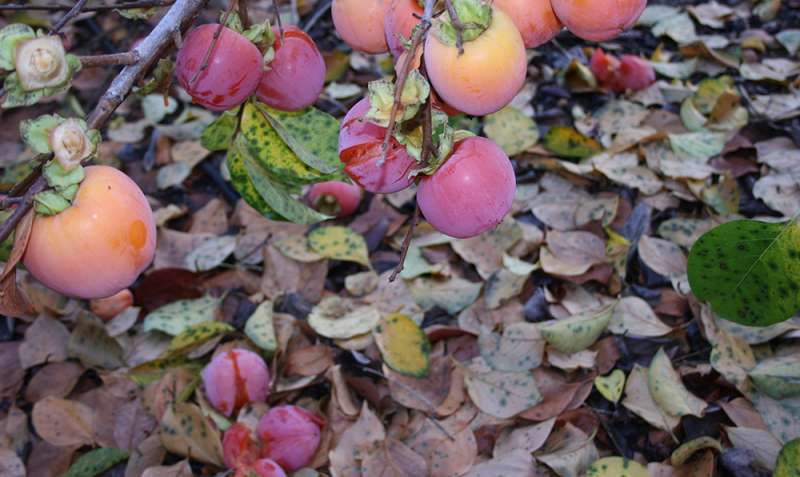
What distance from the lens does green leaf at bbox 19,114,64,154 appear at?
0.53 m

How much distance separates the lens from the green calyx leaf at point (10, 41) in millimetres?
525

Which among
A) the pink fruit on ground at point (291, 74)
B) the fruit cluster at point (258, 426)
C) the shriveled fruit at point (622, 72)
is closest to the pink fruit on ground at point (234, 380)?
the fruit cluster at point (258, 426)

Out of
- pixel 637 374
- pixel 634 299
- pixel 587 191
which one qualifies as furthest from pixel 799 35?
pixel 637 374

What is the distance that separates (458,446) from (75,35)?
5.18 feet

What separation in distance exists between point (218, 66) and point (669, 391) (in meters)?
0.73

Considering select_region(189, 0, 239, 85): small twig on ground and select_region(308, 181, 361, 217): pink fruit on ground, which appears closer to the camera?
select_region(189, 0, 239, 85): small twig on ground

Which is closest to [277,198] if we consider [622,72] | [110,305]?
[110,305]

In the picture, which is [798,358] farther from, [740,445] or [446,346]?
[446,346]

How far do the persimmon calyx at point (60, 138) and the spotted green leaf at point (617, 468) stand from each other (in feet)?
2.30

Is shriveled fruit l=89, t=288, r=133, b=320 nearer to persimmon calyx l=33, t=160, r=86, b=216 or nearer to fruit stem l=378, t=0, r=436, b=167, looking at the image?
persimmon calyx l=33, t=160, r=86, b=216

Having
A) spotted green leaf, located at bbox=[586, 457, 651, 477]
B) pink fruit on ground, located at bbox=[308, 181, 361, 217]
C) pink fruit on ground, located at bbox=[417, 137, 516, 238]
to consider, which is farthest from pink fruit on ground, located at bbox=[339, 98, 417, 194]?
Answer: pink fruit on ground, located at bbox=[308, 181, 361, 217]

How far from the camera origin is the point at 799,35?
177 centimetres

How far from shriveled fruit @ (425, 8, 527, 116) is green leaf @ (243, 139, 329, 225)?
0.29 m

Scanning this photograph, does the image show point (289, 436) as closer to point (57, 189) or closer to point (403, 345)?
point (403, 345)
